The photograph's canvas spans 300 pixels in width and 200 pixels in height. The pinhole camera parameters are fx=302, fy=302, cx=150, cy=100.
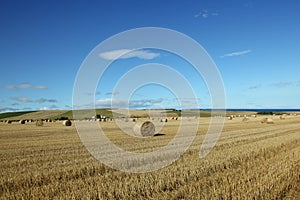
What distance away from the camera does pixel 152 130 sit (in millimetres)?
23578

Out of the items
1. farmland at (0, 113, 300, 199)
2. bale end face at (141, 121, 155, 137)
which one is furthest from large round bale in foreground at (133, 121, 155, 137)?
farmland at (0, 113, 300, 199)

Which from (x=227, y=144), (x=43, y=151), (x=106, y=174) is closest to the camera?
(x=106, y=174)

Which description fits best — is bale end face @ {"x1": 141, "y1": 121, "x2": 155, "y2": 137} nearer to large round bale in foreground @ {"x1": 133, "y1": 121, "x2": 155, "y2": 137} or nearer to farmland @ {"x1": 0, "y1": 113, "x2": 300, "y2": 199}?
large round bale in foreground @ {"x1": 133, "y1": 121, "x2": 155, "y2": 137}

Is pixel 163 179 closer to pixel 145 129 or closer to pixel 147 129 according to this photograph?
pixel 145 129

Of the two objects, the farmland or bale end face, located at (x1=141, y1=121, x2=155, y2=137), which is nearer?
the farmland

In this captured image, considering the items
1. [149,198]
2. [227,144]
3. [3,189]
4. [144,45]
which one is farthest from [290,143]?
[3,189]

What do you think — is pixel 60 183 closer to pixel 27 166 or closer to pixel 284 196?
pixel 27 166

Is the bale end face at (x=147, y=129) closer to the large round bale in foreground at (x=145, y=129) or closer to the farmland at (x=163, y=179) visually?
the large round bale in foreground at (x=145, y=129)

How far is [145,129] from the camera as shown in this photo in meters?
23.1

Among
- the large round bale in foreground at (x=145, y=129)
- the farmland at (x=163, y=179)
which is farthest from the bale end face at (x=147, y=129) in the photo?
the farmland at (x=163, y=179)

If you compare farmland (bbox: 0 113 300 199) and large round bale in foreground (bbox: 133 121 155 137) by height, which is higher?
large round bale in foreground (bbox: 133 121 155 137)

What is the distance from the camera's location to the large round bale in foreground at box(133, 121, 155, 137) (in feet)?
75.0

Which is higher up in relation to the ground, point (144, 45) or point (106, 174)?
point (144, 45)

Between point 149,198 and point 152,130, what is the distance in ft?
55.5
